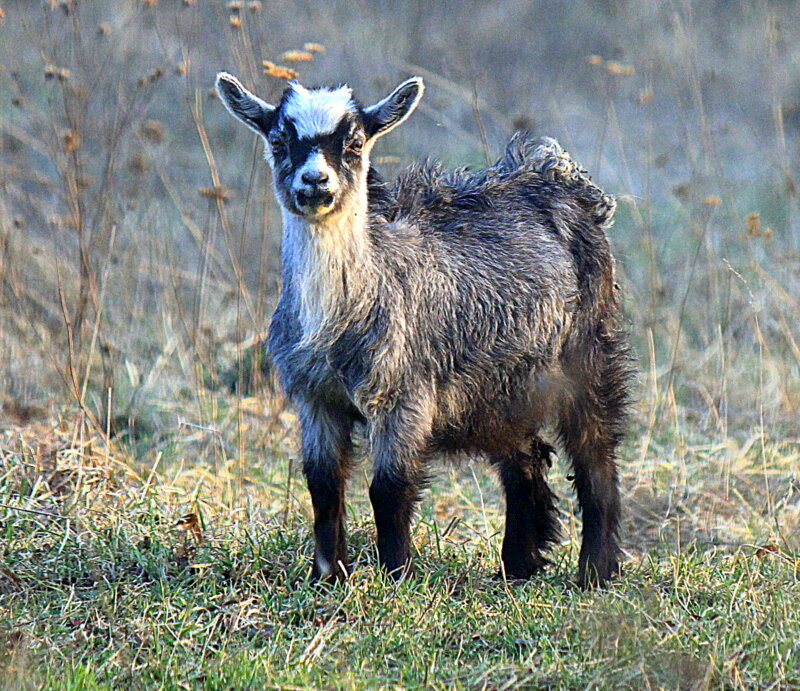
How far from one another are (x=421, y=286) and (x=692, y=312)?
566 centimetres

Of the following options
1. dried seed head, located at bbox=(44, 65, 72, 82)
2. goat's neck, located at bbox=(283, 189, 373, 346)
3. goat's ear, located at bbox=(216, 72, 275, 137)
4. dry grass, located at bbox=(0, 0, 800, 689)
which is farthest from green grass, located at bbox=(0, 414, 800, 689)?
dried seed head, located at bbox=(44, 65, 72, 82)

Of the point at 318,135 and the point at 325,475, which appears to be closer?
the point at 318,135

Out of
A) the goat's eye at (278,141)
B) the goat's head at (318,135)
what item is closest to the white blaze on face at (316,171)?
the goat's head at (318,135)

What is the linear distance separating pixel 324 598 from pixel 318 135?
1.92m

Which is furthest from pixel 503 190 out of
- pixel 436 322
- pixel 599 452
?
pixel 599 452

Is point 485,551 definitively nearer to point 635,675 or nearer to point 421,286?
point 421,286

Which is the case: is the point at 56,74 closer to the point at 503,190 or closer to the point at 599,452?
the point at 503,190

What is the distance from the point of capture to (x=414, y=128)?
1388cm

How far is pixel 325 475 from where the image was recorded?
532 cm

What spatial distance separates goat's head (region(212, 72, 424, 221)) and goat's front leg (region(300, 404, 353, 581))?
0.88m

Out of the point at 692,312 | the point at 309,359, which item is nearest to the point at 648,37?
the point at 692,312

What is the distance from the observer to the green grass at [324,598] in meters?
4.30

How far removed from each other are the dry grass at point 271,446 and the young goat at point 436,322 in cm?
34

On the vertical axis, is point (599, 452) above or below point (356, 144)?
below
